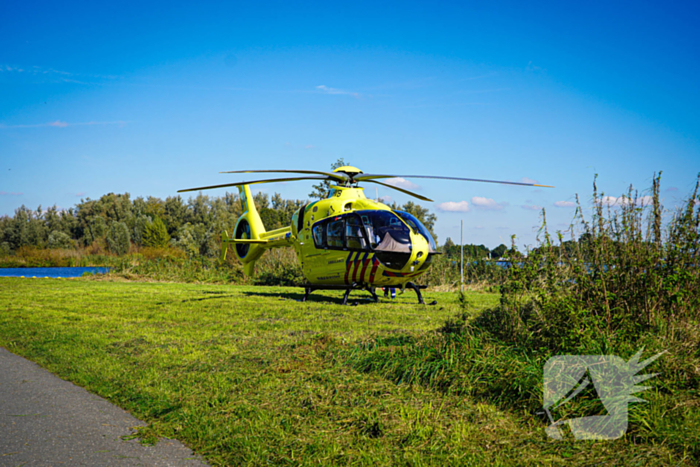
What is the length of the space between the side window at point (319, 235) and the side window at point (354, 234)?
76 centimetres

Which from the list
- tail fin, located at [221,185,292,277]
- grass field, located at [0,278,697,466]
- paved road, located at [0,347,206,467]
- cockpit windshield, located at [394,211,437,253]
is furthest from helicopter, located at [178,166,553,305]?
paved road, located at [0,347,206,467]

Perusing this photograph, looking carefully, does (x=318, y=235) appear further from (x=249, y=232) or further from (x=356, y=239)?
(x=249, y=232)

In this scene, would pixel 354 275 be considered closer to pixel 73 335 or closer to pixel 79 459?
pixel 73 335

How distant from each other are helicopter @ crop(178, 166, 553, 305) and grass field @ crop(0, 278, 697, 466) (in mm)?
2674

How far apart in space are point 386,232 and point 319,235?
6.04ft

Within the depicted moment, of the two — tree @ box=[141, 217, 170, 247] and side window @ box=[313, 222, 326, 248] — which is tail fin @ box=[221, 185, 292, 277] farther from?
tree @ box=[141, 217, 170, 247]

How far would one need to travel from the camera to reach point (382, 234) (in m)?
10.5

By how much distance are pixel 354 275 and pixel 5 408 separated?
7.80 meters

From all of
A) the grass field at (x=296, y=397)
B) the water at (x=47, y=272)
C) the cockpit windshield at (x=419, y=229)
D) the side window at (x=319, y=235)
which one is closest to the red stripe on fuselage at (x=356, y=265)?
the side window at (x=319, y=235)

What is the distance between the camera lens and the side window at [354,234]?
34.6 feet

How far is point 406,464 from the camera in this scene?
298cm

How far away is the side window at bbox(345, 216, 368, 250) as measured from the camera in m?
10.5

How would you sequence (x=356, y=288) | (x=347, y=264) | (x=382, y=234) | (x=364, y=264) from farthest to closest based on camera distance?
(x=356, y=288), (x=347, y=264), (x=364, y=264), (x=382, y=234)

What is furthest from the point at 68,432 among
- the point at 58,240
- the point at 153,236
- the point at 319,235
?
the point at 58,240
